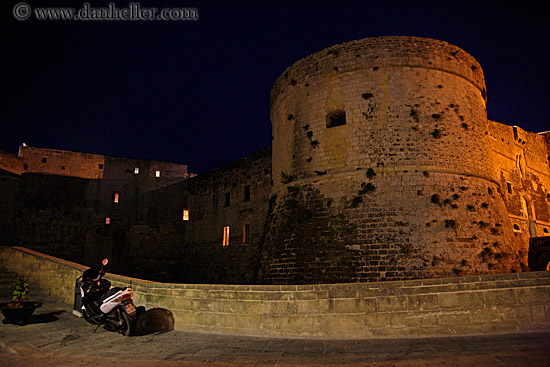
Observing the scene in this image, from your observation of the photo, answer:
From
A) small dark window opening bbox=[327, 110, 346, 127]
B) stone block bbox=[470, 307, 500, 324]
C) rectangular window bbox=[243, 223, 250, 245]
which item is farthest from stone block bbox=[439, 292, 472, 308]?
rectangular window bbox=[243, 223, 250, 245]

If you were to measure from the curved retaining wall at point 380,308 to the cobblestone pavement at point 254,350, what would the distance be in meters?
0.16

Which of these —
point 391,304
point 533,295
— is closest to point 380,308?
point 391,304

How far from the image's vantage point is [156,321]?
19.8 feet

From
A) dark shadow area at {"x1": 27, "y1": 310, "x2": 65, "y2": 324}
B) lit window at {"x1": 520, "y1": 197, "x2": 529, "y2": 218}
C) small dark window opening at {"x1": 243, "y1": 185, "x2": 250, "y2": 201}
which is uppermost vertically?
small dark window opening at {"x1": 243, "y1": 185, "x2": 250, "y2": 201}

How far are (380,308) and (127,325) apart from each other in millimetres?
3705

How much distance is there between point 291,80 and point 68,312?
28.8ft

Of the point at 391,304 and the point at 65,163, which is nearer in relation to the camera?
the point at 391,304

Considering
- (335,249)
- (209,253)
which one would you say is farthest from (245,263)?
(335,249)

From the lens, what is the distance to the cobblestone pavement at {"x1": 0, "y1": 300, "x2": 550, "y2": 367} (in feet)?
12.2

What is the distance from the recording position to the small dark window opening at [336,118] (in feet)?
35.1

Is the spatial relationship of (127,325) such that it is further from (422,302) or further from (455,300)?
(455,300)

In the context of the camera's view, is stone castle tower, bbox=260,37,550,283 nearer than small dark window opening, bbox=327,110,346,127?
Yes

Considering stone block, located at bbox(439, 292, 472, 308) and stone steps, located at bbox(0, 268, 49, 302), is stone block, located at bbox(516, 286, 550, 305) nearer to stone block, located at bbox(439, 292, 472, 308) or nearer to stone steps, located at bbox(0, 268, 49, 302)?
stone block, located at bbox(439, 292, 472, 308)

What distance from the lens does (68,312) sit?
7.39 metres
